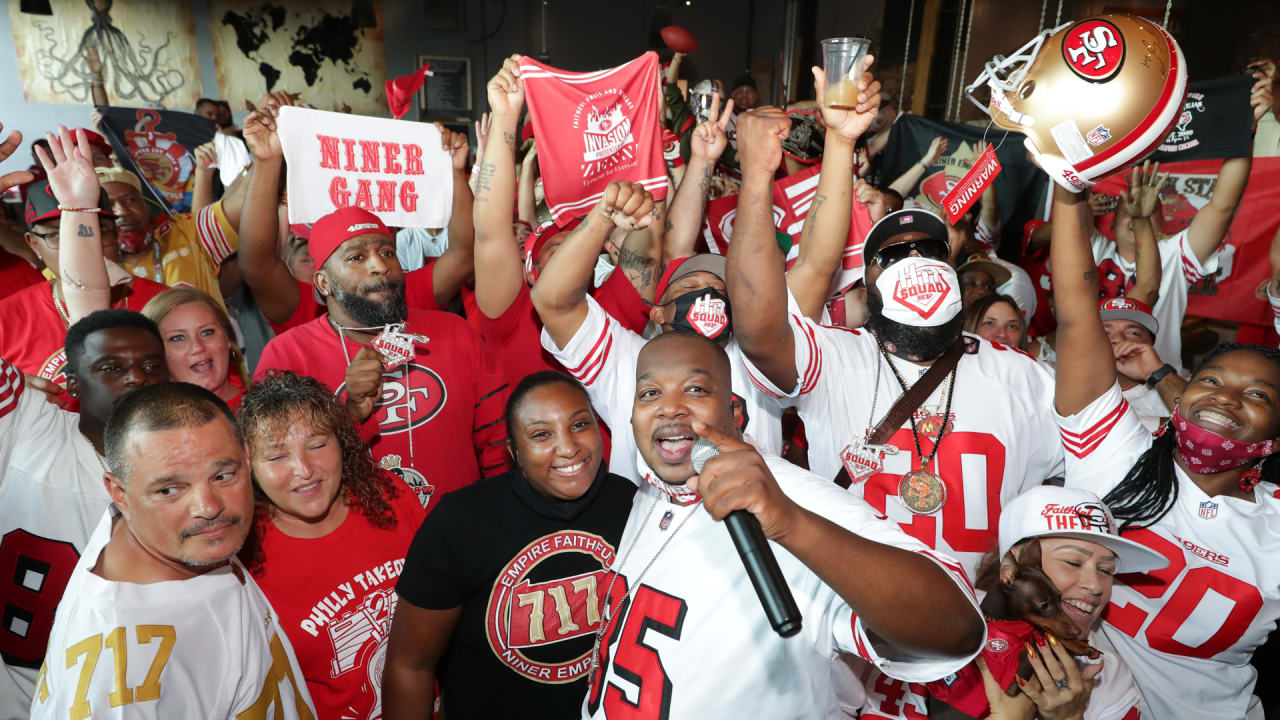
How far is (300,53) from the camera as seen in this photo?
1116 centimetres

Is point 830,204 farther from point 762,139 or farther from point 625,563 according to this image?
point 625,563

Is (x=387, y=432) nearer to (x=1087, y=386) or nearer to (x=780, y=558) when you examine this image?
(x=780, y=558)

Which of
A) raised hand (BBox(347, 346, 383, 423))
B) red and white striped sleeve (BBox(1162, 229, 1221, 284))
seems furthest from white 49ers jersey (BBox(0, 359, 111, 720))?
red and white striped sleeve (BBox(1162, 229, 1221, 284))

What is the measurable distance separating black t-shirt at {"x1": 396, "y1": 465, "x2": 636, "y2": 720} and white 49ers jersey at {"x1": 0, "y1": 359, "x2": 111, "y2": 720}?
1122 mm

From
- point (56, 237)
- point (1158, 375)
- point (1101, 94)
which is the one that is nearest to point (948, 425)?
point (1101, 94)

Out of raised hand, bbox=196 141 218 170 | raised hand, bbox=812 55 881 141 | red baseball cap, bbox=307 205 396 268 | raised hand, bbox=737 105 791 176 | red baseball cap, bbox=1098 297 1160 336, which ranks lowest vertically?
red baseball cap, bbox=1098 297 1160 336

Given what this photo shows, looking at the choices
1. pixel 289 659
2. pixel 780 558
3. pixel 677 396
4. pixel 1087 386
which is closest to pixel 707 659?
pixel 780 558

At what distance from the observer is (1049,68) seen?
2076mm

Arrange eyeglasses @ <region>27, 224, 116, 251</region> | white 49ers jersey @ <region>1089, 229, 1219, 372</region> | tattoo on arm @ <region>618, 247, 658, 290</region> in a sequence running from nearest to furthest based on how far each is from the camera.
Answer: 1. eyeglasses @ <region>27, 224, 116, 251</region>
2. tattoo on arm @ <region>618, 247, 658, 290</region>
3. white 49ers jersey @ <region>1089, 229, 1219, 372</region>

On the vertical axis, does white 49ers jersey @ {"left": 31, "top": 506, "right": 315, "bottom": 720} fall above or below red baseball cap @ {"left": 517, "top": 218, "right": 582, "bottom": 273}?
below

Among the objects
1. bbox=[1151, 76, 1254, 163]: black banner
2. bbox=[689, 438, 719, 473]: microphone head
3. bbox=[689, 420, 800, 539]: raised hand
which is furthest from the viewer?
bbox=[1151, 76, 1254, 163]: black banner

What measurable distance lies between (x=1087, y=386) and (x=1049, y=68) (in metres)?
1.00

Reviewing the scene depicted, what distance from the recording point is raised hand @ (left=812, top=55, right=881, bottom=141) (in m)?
2.64

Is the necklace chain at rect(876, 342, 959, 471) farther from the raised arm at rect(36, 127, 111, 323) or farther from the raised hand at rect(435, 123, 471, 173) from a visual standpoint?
the raised arm at rect(36, 127, 111, 323)
